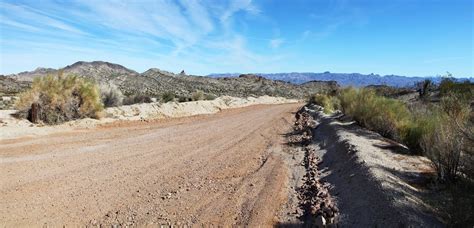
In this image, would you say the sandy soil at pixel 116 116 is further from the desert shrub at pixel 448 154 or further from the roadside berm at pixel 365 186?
the desert shrub at pixel 448 154

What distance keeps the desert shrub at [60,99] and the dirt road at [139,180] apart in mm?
2863

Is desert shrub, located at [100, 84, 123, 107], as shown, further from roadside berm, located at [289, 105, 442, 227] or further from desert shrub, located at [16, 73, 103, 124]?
roadside berm, located at [289, 105, 442, 227]

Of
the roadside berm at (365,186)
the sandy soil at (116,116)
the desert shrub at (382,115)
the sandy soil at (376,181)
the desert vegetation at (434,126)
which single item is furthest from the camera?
the sandy soil at (116,116)

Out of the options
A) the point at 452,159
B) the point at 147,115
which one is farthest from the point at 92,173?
the point at 147,115

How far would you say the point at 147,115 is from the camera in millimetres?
23375

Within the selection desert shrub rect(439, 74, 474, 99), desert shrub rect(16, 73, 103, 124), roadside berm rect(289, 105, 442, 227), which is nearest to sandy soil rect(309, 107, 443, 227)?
roadside berm rect(289, 105, 442, 227)

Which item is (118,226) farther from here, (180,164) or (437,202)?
(437,202)

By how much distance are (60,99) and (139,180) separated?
10.8m

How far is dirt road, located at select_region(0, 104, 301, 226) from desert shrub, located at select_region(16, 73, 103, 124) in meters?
2.86

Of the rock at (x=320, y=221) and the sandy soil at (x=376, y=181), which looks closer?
the sandy soil at (x=376, y=181)

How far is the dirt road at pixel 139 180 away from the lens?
299 inches

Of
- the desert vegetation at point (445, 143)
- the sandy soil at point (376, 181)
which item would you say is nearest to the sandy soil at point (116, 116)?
the sandy soil at point (376, 181)

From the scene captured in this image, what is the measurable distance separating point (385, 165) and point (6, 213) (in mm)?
7982

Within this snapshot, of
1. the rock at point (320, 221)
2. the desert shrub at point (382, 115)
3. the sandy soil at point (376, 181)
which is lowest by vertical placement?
the rock at point (320, 221)
